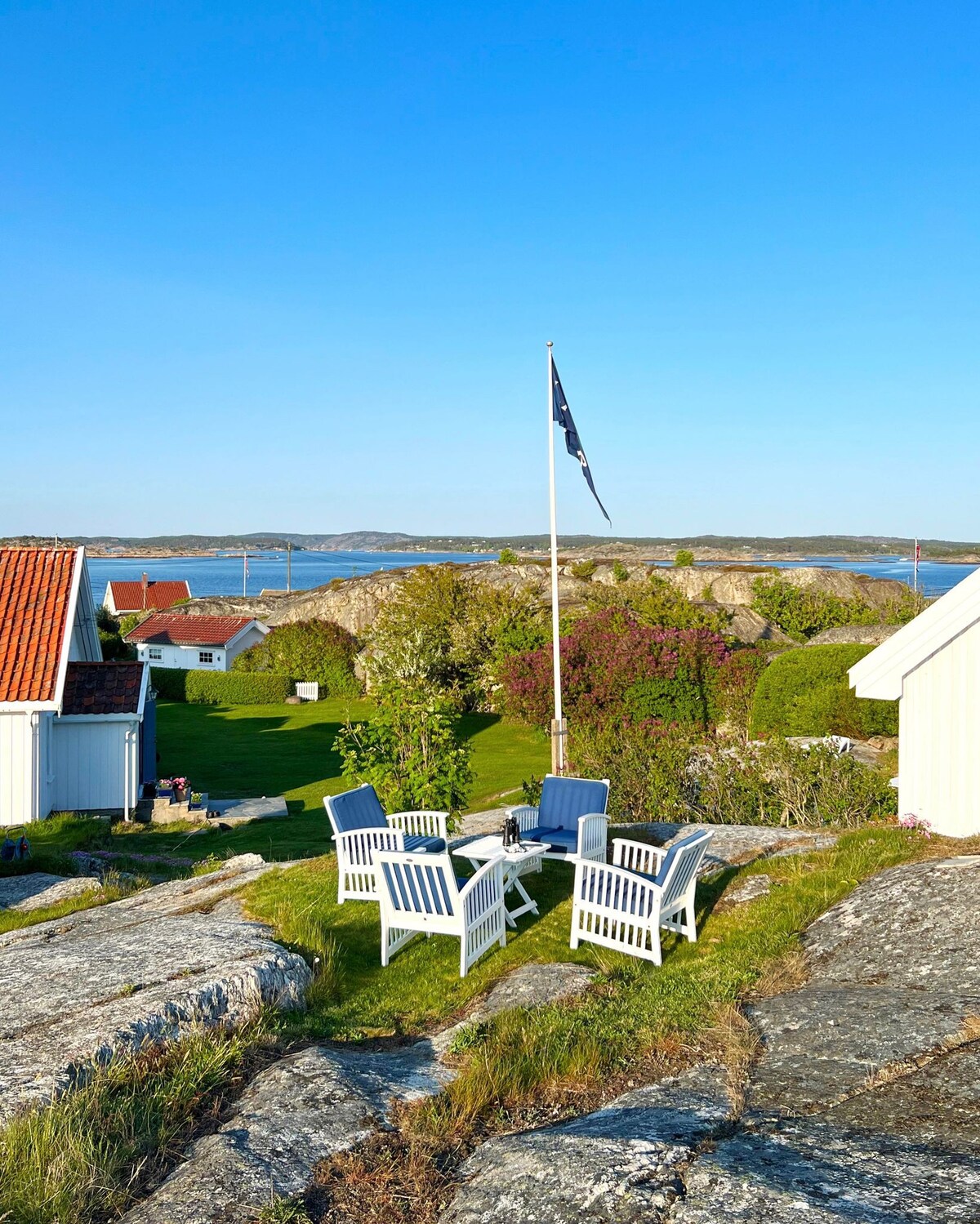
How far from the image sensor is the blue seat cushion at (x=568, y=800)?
10359 millimetres

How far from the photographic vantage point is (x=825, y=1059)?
480 centimetres

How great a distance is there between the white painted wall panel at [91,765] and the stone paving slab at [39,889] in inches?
240

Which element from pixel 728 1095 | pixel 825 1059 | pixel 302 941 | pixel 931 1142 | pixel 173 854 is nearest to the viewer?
pixel 931 1142

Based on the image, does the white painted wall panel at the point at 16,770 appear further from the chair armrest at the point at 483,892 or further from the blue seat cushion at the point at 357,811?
the chair armrest at the point at 483,892

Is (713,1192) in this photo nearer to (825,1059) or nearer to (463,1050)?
(825,1059)

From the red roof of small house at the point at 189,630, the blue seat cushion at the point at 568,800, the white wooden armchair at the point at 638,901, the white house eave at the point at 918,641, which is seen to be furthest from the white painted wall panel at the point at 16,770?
the red roof of small house at the point at 189,630

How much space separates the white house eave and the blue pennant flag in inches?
224

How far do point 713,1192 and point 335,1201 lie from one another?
149 centimetres

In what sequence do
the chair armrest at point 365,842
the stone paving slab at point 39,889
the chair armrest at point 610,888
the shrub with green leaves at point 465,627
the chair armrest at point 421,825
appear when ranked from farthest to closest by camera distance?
the shrub with green leaves at point 465,627 < the stone paving slab at point 39,889 < the chair armrest at point 421,825 < the chair armrest at point 365,842 < the chair armrest at point 610,888

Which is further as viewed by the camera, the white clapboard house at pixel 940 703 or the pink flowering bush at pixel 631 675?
the pink flowering bush at pixel 631 675

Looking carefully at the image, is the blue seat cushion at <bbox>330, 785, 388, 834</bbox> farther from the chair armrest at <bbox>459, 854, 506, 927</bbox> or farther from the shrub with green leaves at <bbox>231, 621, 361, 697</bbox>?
the shrub with green leaves at <bbox>231, 621, 361, 697</bbox>

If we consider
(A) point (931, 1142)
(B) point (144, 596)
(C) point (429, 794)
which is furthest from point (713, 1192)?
(B) point (144, 596)

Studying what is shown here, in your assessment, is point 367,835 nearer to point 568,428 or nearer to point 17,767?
point 568,428

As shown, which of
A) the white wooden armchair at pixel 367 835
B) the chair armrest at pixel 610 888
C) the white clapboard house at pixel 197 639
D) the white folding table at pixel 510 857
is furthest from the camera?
the white clapboard house at pixel 197 639
